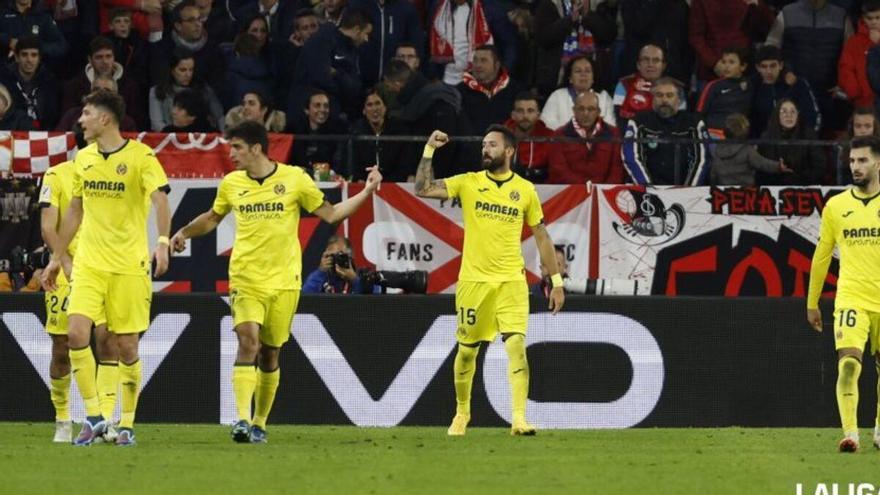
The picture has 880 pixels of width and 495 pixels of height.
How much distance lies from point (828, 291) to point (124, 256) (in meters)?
8.58

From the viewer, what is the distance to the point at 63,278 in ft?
54.9

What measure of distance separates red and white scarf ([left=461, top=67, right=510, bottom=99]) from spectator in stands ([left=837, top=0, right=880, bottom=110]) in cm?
383

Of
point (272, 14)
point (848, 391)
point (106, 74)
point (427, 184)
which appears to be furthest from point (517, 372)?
point (272, 14)

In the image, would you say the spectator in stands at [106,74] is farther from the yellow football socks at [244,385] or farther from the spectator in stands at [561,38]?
the yellow football socks at [244,385]

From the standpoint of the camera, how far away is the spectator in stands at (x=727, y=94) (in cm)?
2288

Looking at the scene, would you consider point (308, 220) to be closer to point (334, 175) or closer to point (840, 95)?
point (334, 175)

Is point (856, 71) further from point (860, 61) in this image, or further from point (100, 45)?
point (100, 45)

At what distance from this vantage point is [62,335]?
16.9 metres

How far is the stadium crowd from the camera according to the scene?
71.1ft

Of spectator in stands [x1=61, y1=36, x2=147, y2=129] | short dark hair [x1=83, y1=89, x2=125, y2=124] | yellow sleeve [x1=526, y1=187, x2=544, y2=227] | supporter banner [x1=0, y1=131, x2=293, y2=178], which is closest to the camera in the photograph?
short dark hair [x1=83, y1=89, x2=125, y2=124]

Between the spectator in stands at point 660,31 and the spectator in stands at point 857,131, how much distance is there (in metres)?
2.72

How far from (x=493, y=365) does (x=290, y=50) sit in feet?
16.9

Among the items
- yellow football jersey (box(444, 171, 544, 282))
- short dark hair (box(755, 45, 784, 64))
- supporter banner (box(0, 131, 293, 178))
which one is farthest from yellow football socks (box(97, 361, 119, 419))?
short dark hair (box(755, 45, 784, 64))

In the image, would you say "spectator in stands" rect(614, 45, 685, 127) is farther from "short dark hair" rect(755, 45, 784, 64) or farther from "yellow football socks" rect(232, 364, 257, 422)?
"yellow football socks" rect(232, 364, 257, 422)
